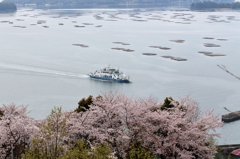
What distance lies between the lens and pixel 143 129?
10500 mm

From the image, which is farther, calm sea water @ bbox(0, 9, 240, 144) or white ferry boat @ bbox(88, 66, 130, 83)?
white ferry boat @ bbox(88, 66, 130, 83)

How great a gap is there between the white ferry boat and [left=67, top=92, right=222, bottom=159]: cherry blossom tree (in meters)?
17.6

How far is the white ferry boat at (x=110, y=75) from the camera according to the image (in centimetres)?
2949

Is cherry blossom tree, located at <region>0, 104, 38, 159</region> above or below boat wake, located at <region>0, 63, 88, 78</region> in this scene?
above

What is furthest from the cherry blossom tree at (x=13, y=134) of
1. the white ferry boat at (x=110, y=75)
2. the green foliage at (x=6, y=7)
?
the green foliage at (x=6, y=7)

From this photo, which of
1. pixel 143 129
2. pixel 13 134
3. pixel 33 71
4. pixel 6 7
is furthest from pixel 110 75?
pixel 6 7

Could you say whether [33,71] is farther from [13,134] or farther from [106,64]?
[13,134]

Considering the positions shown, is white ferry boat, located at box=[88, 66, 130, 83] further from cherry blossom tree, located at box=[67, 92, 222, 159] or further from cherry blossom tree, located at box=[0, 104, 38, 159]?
cherry blossom tree, located at box=[0, 104, 38, 159]

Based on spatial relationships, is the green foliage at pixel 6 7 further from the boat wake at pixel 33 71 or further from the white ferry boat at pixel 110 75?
the white ferry boat at pixel 110 75

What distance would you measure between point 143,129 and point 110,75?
19678 millimetres

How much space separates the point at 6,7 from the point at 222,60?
323ft

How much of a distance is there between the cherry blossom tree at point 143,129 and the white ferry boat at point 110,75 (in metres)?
17.6

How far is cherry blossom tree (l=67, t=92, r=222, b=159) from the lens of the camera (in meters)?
10.8

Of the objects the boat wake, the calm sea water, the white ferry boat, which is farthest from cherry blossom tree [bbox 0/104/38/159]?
the boat wake
